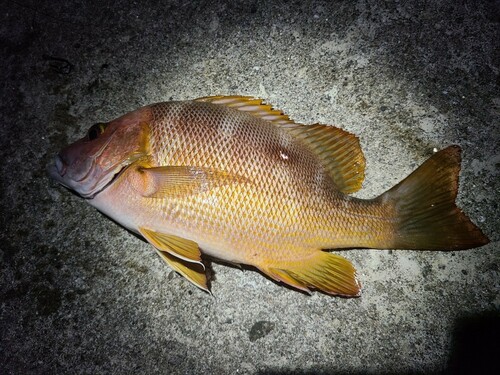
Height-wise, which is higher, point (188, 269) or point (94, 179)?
point (94, 179)

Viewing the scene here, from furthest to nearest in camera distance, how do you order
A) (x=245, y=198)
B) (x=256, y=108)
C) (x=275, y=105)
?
(x=275, y=105), (x=256, y=108), (x=245, y=198)

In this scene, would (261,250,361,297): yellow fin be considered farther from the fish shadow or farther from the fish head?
the fish head

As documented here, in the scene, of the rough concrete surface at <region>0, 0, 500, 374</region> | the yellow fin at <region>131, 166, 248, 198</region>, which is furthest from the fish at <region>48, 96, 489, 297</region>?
the rough concrete surface at <region>0, 0, 500, 374</region>

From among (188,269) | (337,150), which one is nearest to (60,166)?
(188,269)

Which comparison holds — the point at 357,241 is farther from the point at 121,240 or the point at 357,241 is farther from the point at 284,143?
the point at 121,240

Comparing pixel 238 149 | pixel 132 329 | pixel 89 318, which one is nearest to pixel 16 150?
pixel 89 318

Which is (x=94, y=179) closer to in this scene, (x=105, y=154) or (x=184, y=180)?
(x=105, y=154)

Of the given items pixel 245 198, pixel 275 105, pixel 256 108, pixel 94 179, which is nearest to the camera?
pixel 245 198
